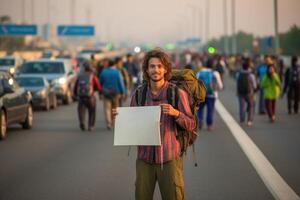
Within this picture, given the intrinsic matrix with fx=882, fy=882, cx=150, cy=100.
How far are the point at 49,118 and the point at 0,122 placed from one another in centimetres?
725

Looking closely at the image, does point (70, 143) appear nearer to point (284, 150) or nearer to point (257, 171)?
point (284, 150)

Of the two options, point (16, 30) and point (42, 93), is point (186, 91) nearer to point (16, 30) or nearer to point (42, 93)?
point (42, 93)

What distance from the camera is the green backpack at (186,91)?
22.7 ft

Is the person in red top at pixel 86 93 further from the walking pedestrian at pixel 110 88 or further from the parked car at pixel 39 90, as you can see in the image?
the parked car at pixel 39 90

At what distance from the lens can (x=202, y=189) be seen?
35.8ft

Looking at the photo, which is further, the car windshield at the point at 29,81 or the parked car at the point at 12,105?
the car windshield at the point at 29,81

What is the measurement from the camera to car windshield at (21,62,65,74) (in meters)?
33.2

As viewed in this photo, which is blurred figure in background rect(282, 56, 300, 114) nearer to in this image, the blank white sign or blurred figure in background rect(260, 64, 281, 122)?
blurred figure in background rect(260, 64, 281, 122)

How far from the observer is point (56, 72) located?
33.3m

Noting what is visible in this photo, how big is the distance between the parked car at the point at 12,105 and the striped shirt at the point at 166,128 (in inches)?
448

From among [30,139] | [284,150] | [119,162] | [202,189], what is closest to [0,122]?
[30,139]

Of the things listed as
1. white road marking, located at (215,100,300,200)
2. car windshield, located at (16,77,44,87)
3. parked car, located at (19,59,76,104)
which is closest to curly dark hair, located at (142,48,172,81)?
white road marking, located at (215,100,300,200)

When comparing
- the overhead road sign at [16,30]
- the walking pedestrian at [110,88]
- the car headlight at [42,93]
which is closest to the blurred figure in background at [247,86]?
the walking pedestrian at [110,88]

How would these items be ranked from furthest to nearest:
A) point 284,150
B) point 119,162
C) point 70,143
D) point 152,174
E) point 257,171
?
point 70,143 → point 284,150 → point 119,162 → point 257,171 → point 152,174
